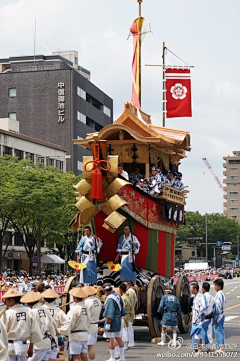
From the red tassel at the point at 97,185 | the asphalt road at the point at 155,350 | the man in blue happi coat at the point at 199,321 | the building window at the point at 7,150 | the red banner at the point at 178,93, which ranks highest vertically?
the building window at the point at 7,150

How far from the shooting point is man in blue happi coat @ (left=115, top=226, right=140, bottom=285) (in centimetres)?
1847

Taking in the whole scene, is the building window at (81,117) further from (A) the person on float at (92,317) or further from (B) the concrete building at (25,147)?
(A) the person on float at (92,317)

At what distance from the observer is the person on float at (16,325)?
10.8 meters

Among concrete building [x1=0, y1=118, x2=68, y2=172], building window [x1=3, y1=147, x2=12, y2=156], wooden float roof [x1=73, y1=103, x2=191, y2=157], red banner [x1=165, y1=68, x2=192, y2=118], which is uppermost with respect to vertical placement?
concrete building [x1=0, y1=118, x2=68, y2=172]

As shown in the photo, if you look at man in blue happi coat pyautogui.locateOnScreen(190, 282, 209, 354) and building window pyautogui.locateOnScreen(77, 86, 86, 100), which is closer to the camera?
man in blue happi coat pyautogui.locateOnScreen(190, 282, 209, 354)

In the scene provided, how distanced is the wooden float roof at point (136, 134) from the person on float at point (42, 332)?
756 cm

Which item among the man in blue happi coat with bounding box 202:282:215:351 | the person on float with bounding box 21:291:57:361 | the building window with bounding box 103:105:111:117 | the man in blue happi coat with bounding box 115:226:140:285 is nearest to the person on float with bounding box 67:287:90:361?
the person on float with bounding box 21:291:57:361

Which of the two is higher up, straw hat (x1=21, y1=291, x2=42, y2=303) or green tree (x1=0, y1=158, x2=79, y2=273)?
green tree (x1=0, y1=158, x2=79, y2=273)

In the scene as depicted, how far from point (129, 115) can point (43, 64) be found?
69269mm

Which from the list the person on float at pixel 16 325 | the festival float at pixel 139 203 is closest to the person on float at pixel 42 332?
the person on float at pixel 16 325

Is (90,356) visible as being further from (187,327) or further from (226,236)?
(226,236)

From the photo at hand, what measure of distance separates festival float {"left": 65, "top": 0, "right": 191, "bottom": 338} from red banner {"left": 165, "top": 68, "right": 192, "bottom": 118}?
5.61 meters

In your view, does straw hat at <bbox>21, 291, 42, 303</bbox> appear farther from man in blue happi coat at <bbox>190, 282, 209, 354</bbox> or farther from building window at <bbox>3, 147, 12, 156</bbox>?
building window at <bbox>3, 147, 12, 156</bbox>

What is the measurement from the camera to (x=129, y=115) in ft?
65.1
